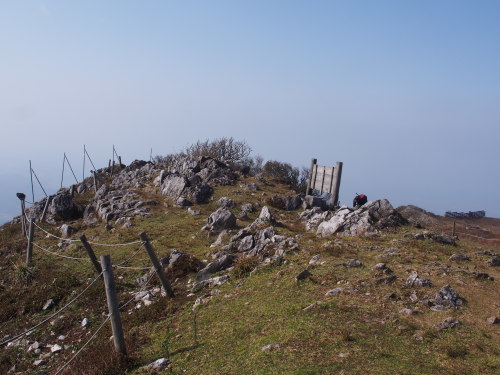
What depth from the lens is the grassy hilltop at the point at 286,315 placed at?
791cm

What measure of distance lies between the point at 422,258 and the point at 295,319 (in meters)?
6.06

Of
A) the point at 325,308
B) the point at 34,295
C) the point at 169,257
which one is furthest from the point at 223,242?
the point at 325,308

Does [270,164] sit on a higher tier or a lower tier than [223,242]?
higher

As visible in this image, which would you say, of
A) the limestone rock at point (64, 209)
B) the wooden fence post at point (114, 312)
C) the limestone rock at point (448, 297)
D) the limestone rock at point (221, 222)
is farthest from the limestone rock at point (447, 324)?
the limestone rock at point (64, 209)

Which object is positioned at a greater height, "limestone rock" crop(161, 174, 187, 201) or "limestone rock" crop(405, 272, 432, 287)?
"limestone rock" crop(161, 174, 187, 201)

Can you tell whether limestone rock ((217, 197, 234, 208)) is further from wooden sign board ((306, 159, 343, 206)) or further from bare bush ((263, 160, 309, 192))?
bare bush ((263, 160, 309, 192))

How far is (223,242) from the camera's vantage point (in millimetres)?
18047

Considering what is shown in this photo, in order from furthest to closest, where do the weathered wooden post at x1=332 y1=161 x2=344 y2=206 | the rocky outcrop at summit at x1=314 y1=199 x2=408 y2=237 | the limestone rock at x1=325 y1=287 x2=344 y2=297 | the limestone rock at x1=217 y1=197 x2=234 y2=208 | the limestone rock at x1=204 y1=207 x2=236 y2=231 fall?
the limestone rock at x1=217 y1=197 x2=234 y2=208
the weathered wooden post at x1=332 y1=161 x2=344 y2=206
the limestone rock at x1=204 y1=207 x2=236 y2=231
the rocky outcrop at summit at x1=314 y1=199 x2=408 y2=237
the limestone rock at x1=325 y1=287 x2=344 y2=297

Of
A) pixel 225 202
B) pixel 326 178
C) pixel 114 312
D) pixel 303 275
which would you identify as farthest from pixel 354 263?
pixel 225 202

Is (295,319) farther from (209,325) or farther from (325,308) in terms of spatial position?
(209,325)

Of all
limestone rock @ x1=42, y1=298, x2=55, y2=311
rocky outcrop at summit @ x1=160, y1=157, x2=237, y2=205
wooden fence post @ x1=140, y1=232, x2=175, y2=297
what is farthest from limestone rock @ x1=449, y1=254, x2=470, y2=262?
rocky outcrop at summit @ x1=160, y1=157, x2=237, y2=205

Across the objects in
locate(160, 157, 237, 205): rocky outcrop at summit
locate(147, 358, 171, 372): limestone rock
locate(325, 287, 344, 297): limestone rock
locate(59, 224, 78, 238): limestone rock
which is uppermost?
locate(160, 157, 237, 205): rocky outcrop at summit

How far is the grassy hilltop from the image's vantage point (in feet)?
25.9

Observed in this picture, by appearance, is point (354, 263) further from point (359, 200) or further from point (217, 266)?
point (359, 200)
